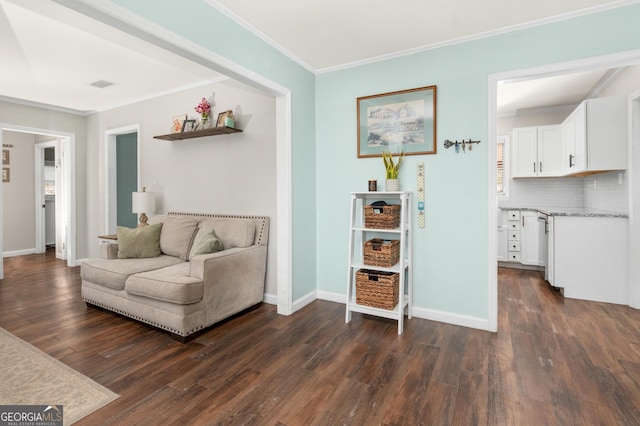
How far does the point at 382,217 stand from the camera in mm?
2977

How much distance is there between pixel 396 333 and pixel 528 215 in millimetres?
3398

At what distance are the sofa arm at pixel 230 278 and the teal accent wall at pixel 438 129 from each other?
392 mm

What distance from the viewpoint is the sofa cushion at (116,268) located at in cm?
299

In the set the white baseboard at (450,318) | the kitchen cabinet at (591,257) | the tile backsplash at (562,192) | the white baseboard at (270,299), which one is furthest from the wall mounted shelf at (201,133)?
the tile backsplash at (562,192)

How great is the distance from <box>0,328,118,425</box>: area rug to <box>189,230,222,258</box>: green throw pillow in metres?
1.28

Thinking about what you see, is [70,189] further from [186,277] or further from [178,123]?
[186,277]

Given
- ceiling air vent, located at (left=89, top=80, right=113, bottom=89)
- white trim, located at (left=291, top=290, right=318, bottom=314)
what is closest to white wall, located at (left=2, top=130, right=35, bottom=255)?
ceiling air vent, located at (left=89, top=80, right=113, bottom=89)

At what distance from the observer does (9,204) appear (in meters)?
6.16

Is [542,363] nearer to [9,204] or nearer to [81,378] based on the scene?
[81,378]

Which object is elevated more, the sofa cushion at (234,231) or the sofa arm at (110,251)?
the sofa cushion at (234,231)

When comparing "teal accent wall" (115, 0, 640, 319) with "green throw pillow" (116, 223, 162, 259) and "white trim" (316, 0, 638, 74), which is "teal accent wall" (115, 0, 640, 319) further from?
"green throw pillow" (116, 223, 162, 259)

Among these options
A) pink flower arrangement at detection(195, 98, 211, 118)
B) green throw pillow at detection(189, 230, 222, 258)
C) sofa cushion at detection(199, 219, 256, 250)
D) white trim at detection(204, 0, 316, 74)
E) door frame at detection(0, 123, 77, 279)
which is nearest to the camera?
white trim at detection(204, 0, 316, 74)

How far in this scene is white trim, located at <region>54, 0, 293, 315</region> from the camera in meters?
1.73

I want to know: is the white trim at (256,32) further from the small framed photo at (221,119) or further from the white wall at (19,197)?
the white wall at (19,197)
